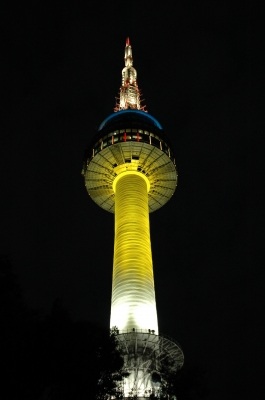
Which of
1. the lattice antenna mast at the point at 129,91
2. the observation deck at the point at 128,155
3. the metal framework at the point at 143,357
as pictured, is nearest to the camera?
the metal framework at the point at 143,357

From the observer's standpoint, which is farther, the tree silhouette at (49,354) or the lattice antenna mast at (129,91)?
the lattice antenna mast at (129,91)

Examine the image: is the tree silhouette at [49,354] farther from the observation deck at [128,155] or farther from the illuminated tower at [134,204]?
the observation deck at [128,155]

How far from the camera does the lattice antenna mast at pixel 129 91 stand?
8706 cm

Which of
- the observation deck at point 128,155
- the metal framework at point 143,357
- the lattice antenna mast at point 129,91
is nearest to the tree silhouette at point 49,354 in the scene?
the metal framework at point 143,357

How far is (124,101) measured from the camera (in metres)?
87.4

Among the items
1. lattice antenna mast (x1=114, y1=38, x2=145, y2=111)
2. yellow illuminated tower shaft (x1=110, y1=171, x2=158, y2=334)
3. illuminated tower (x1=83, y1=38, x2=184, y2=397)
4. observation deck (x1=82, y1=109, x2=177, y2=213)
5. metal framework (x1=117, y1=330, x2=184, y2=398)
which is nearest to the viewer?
metal framework (x1=117, y1=330, x2=184, y2=398)

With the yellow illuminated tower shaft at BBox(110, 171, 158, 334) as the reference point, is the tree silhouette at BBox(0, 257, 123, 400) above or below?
below

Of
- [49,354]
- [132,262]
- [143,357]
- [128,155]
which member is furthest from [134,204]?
[49,354]

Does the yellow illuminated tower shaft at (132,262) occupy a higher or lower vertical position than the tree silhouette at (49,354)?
higher

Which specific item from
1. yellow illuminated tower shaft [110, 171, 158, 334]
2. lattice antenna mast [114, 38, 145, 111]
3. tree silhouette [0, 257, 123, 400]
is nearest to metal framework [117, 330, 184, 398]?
yellow illuminated tower shaft [110, 171, 158, 334]

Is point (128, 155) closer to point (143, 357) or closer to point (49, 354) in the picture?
point (143, 357)

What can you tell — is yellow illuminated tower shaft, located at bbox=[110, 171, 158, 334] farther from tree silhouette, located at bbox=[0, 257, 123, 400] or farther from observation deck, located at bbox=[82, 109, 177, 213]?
tree silhouette, located at bbox=[0, 257, 123, 400]

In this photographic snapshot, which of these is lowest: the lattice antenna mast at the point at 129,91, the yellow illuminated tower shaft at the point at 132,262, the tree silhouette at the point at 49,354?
the tree silhouette at the point at 49,354

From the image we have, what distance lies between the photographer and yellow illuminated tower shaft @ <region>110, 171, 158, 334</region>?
56.3 meters
